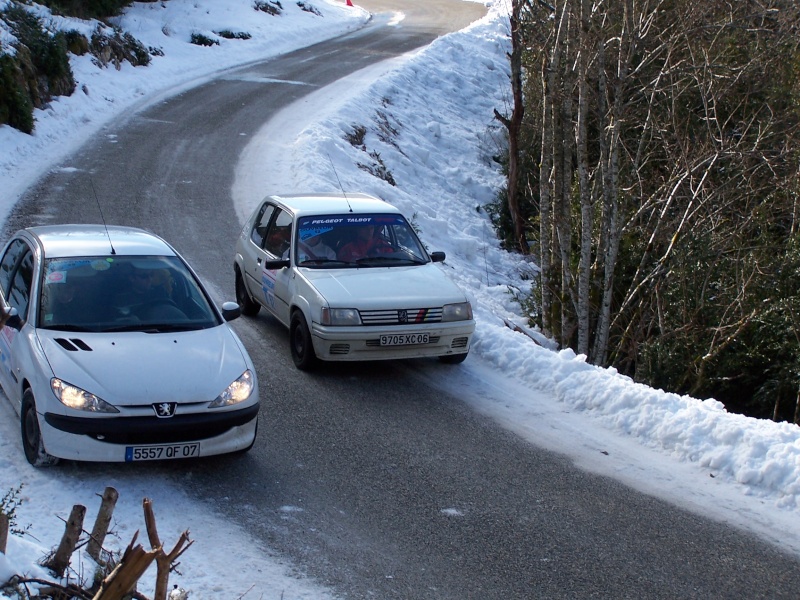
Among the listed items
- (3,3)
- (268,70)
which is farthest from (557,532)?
(268,70)

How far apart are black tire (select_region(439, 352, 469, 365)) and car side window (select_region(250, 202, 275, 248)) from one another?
263 cm

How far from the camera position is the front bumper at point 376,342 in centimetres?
870

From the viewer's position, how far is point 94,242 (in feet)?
25.8

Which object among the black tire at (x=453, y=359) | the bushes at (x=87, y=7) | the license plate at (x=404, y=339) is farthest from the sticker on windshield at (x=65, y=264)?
the bushes at (x=87, y=7)

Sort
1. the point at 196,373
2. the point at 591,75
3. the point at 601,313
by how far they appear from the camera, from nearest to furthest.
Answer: the point at 196,373 → the point at 601,313 → the point at 591,75

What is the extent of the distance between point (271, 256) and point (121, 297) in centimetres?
310

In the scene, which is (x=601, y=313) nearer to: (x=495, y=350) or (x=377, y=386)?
(x=495, y=350)

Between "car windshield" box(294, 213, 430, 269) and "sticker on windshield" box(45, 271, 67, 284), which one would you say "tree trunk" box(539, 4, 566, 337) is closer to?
"car windshield" box(294, 213, 430, 269)

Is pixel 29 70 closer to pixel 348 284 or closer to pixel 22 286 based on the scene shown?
pixel 348 284

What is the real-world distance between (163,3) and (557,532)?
32.0 metres

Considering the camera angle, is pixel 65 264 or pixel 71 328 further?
pixel 65 264

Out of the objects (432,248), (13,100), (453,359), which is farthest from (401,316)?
(13,100)

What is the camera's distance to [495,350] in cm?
980

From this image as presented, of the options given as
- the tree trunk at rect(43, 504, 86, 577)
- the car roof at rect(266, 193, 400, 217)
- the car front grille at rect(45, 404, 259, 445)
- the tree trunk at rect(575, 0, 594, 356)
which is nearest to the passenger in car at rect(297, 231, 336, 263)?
the car roof at rect(266, 193, 400, 217)
